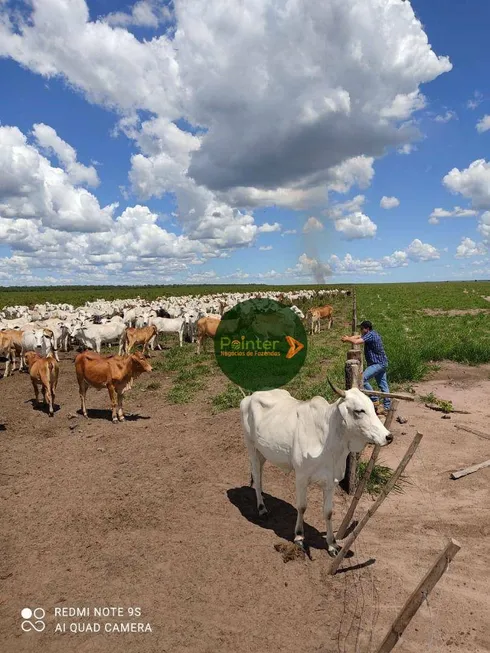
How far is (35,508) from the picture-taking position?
6.90 meters

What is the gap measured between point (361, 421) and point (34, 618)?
→ 4.27 m

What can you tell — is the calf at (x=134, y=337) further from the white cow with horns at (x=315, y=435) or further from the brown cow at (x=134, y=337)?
the white cow with horns at (x=315, y=435)

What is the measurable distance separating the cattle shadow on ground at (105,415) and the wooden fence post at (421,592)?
905 cm

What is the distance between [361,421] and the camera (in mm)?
4805

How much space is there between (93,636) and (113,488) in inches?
128

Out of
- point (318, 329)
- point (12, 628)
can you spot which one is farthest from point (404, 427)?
point (318, 329)

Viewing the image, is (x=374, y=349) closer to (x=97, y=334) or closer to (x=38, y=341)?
(x=38, y=341)

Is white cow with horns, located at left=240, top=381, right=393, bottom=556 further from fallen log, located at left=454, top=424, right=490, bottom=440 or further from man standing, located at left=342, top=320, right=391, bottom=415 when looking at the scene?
fallen log, located at left=454, top=424, right=490, bottom=440

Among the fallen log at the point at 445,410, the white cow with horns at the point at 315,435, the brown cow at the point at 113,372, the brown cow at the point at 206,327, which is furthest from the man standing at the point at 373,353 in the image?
the brown cow at the point at 206,327

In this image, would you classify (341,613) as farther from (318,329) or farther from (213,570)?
(318,329)

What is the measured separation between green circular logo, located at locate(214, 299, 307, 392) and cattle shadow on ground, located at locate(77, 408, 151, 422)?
12.1 feet

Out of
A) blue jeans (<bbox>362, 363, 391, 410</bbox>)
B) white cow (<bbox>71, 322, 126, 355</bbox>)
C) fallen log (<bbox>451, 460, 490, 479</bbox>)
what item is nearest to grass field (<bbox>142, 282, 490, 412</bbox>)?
blue jeans (<bbox>362, 363, 391, 410</bbox>)

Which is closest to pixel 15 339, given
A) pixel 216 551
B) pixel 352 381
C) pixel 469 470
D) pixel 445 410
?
pixel 216 551

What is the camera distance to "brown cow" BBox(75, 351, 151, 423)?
11.3m
